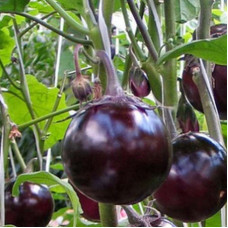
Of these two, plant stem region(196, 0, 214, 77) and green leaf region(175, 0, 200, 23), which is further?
green leaf region(175, 0, 200, 23)

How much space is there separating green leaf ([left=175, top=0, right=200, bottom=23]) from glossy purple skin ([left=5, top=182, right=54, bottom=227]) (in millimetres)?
286

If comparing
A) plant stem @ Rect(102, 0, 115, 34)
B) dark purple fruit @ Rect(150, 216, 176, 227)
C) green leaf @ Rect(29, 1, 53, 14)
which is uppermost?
green leaf @ Rect(29, 1, 53, 14)

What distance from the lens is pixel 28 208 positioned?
74cm

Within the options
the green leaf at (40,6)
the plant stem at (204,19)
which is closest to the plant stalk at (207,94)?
the plant stem at (204,19)

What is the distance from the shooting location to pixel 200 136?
1.76 ft

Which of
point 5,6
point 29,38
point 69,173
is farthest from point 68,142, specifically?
point 29,38

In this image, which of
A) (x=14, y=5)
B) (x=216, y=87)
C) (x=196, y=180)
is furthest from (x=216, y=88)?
(x=14, y=5)

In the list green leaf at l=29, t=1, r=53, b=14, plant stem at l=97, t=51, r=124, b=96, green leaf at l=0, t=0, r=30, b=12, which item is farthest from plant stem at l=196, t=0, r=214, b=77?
green leaf at l=29, t=1, r=53, b=14

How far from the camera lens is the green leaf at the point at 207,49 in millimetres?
464

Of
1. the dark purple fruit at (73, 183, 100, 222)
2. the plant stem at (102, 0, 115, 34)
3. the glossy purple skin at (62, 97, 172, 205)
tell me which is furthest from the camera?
the dark purple fruit at (73, 183, 100, 222)

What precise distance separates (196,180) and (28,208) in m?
0.29

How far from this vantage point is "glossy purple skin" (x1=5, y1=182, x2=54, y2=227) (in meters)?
0.73

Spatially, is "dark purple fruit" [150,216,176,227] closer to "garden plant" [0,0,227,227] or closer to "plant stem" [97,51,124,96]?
"garden plant" [0,0,227,227]

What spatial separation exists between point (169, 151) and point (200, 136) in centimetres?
10
